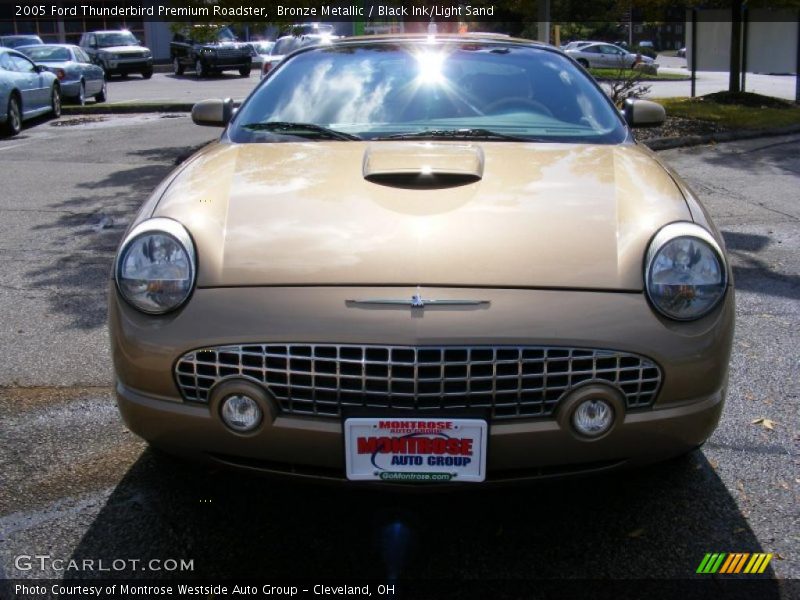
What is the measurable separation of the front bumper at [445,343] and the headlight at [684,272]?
1.5 inches

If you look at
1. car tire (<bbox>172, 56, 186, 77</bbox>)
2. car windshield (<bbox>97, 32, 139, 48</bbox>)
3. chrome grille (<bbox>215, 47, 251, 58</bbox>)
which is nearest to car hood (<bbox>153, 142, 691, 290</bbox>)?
chrome grille (<bbox>215, 47, 251, 58</bbox>)

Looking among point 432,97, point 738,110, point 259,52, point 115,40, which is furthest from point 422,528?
point 259,52

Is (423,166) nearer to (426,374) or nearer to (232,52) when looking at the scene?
(426,374)

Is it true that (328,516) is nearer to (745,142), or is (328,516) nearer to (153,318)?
(153,318)

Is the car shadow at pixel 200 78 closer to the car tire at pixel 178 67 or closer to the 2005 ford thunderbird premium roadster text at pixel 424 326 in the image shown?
the car tire at pixel 178 67

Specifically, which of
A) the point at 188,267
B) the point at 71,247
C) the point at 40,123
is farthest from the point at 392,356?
the point at 40,123

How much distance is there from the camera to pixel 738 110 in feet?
47.1

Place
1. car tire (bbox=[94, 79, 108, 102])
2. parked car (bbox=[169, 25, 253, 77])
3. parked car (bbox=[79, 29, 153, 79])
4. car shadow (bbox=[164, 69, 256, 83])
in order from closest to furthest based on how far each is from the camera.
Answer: car tire (bbox=[94, 79, 108, 102])
parked car (bbox=[169, 25, 253, 77])
parked car (bbox=[79, 29, 153, 79])
car shadow (bbox=[164, 69, 256, 83])

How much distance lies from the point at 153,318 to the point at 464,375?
2.90 ft

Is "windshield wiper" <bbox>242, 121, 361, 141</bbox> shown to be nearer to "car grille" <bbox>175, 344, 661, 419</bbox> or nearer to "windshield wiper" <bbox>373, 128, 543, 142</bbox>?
"windshield wiper" <bbox>373, 128, 543, 142</bbox>

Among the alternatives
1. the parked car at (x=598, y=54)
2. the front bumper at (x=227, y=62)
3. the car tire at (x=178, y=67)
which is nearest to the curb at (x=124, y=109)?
the front bumper at (x=227, y=62)

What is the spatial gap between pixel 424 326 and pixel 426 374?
13 cm

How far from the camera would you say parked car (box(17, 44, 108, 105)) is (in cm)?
1894

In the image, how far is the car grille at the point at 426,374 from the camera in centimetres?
235
